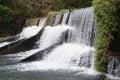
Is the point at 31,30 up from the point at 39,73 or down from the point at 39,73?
up

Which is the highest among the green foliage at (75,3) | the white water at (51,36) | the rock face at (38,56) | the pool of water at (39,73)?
the green foliage at (75,3)

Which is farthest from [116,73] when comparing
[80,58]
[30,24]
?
[30,24]

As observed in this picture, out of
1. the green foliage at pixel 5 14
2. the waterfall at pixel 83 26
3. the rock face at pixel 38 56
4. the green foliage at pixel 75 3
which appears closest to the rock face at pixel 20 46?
the waterfall at pixel 83 26

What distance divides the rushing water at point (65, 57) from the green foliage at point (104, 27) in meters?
0.68

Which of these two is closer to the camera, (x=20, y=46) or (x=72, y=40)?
(x=72, y=40)

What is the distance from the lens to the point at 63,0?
31719 mm

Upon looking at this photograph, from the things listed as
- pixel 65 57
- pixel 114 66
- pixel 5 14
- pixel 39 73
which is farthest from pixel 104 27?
pixel 5 14

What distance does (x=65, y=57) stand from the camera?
17047 millimetres

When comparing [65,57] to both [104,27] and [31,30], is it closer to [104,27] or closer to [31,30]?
[104,27]

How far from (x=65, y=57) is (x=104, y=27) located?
432 cm

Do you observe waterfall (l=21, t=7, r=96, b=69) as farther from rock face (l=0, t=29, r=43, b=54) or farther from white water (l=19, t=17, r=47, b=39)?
white water (l=19, t=17, r=47, b=39)

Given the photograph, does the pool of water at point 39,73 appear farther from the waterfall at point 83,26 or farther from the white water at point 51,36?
the white water at point 51,36

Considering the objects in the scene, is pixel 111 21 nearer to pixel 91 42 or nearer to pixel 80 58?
pixel 80 58

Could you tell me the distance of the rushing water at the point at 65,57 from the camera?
13.5 meters
